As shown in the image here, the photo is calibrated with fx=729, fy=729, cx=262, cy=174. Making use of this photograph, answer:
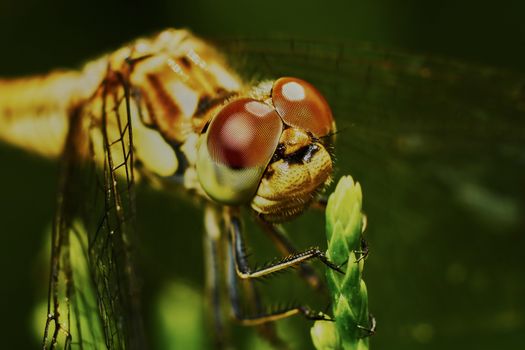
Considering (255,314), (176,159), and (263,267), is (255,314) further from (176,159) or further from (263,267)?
(176,159)

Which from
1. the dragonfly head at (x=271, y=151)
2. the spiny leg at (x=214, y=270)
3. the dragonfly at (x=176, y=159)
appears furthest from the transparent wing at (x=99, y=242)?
the spiny leg at (x=214, y=270)

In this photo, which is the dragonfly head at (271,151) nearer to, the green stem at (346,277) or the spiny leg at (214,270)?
the green stem at (346,277)

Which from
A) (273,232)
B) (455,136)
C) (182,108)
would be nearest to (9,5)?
(182,108)

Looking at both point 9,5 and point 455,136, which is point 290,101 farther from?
point 9,5

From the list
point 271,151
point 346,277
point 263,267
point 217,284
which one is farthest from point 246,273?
point 217,284

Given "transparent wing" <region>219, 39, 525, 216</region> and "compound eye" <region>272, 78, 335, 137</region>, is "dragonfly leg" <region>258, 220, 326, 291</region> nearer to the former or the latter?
"transparent wing" <region>219, 39, 525, 216</region>
